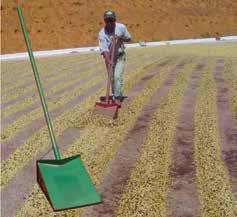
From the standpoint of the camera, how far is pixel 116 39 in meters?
12.1

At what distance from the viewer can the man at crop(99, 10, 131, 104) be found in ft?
39.7

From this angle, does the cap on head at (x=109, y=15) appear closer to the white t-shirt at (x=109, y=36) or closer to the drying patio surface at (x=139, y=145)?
the white t-shirt at (x=109, y=36)

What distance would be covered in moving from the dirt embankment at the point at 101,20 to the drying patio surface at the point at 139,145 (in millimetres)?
41784

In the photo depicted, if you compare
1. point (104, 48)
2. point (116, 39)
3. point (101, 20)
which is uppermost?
point (116, 39)

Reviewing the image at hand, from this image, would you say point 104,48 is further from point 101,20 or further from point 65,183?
point 101,20

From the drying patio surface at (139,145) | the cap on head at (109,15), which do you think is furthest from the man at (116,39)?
the drying patio surface at (139,145)

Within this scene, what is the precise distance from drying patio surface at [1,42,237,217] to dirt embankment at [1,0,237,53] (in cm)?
4178

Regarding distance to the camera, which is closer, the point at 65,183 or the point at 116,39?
the point at 65,183

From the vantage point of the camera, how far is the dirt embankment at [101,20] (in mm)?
58969

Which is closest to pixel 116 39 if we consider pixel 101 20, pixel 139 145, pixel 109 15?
pixel 109 15

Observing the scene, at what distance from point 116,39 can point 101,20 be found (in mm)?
53756

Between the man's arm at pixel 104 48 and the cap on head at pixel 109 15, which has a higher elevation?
the cap on head at pixel 109 15

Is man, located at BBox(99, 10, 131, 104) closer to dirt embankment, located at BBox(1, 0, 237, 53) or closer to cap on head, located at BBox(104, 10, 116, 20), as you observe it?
cap on head, located at BBox(104, 10, 116, 20)

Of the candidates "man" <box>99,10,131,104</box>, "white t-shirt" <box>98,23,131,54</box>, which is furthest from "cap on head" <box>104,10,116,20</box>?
"white t-shirt" <box>98,23,131,54</box>
